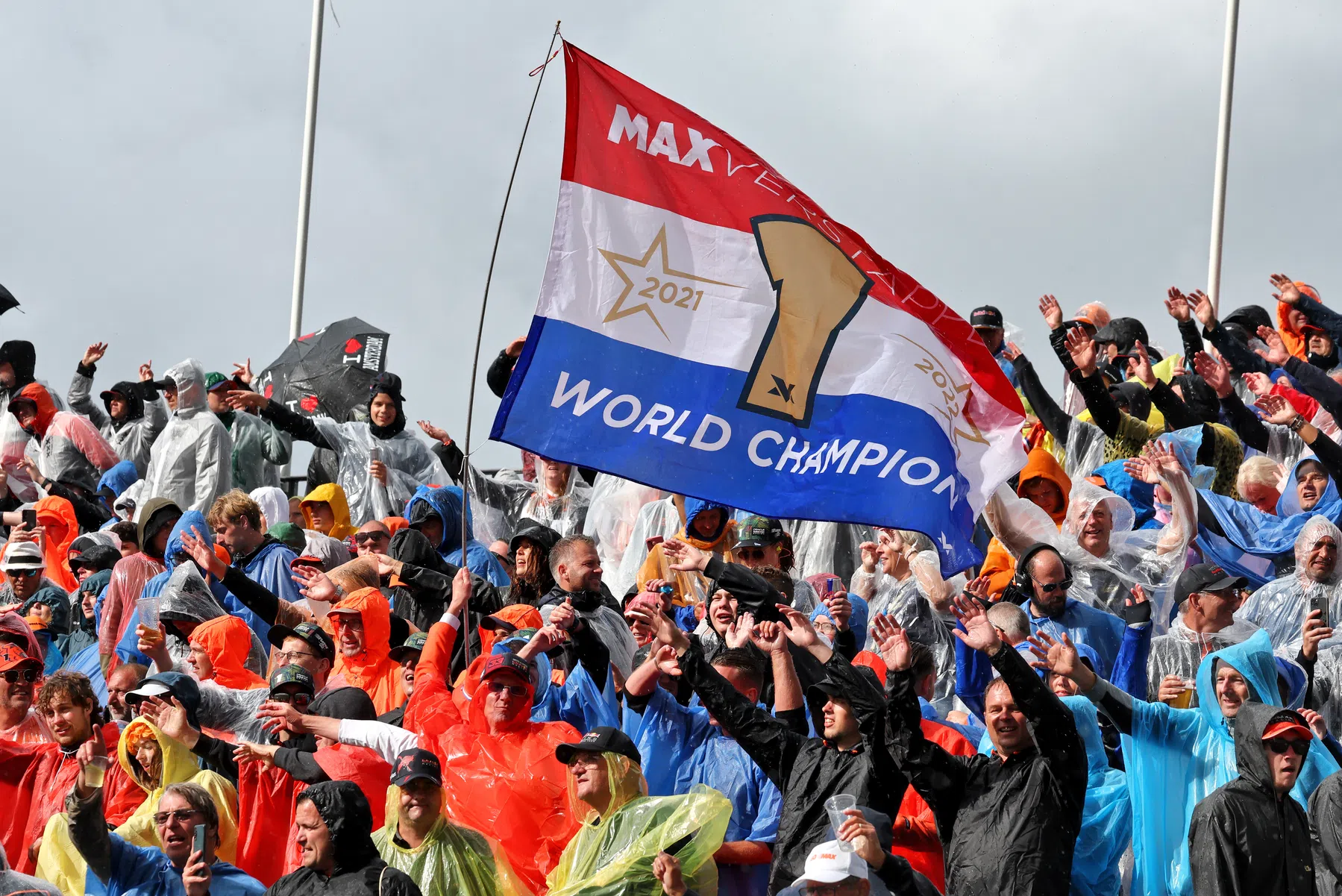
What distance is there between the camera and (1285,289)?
551 inches

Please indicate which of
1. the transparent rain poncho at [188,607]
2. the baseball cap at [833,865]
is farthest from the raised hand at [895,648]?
the transparent rain poncho at [188,607]

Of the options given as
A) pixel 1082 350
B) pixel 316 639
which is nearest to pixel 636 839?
pixel 316 639

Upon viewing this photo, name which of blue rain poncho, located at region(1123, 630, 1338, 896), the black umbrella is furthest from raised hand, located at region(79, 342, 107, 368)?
blue rain poncho, located at region(1123, 630, 1338, 896)

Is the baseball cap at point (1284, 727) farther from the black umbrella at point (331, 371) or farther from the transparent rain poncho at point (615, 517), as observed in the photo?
the black umbrella at point (331, 371)

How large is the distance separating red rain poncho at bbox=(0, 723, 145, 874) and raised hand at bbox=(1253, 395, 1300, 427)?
6.41 m

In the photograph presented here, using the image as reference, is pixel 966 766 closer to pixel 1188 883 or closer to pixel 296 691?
pixel 1188 883

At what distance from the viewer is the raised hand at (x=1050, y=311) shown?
13672 millimetres

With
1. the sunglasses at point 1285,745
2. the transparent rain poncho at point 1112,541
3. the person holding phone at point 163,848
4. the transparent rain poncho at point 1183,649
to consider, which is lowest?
the person holding phone at point 163,848

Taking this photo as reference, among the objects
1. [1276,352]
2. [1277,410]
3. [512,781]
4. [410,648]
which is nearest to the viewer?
[512,781]

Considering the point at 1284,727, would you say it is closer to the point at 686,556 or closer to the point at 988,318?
the point at 686,556

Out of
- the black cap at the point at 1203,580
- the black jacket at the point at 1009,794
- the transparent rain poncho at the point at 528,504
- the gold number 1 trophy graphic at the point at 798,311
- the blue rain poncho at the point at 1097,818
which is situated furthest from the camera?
the transparent rain poncho at the point at 528,504

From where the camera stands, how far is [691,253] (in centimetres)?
929

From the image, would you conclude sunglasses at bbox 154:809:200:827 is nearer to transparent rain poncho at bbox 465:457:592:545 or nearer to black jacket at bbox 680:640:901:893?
black jacket at bbox 680:640:901:893

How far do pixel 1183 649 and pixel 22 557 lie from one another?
717cm
